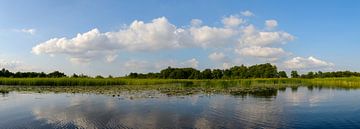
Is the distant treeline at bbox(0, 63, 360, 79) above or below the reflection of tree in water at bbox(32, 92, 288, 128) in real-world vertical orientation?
above

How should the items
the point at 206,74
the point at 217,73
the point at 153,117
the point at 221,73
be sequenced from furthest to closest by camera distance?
the point at 221,73
the point at 217,73
the point at 206,74
the point at 153,117

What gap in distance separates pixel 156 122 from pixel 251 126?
3.99m

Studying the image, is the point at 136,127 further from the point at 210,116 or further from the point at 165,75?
the point at 165,75

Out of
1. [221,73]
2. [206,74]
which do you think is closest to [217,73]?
[221,73]

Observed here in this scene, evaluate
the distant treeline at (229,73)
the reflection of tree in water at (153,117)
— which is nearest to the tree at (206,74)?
the distant treeline at (229,73)

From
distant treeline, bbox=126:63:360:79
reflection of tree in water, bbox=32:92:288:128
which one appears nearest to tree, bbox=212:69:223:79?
distant treeline, bbox=126:63:360:79

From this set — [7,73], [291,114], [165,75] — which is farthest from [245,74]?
[291,114]

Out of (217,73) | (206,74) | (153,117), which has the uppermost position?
(217,73)

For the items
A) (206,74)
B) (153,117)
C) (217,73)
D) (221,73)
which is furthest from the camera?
(221,73)

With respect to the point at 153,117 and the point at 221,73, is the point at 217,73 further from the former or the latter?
the point at 153,117

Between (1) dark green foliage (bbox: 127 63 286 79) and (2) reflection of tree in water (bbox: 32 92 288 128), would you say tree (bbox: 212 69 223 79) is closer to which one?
(1) dark green foliage (bbox: 127 63 286 79)

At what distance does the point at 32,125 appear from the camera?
13.9 meters

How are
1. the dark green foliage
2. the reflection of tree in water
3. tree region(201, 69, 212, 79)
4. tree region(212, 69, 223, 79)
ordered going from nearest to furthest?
the reflection of tree in water
the dark green foliage
tree region(201, 69, 212, 79)
tree region(212, 69, 223, 79)

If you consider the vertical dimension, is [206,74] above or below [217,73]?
below
